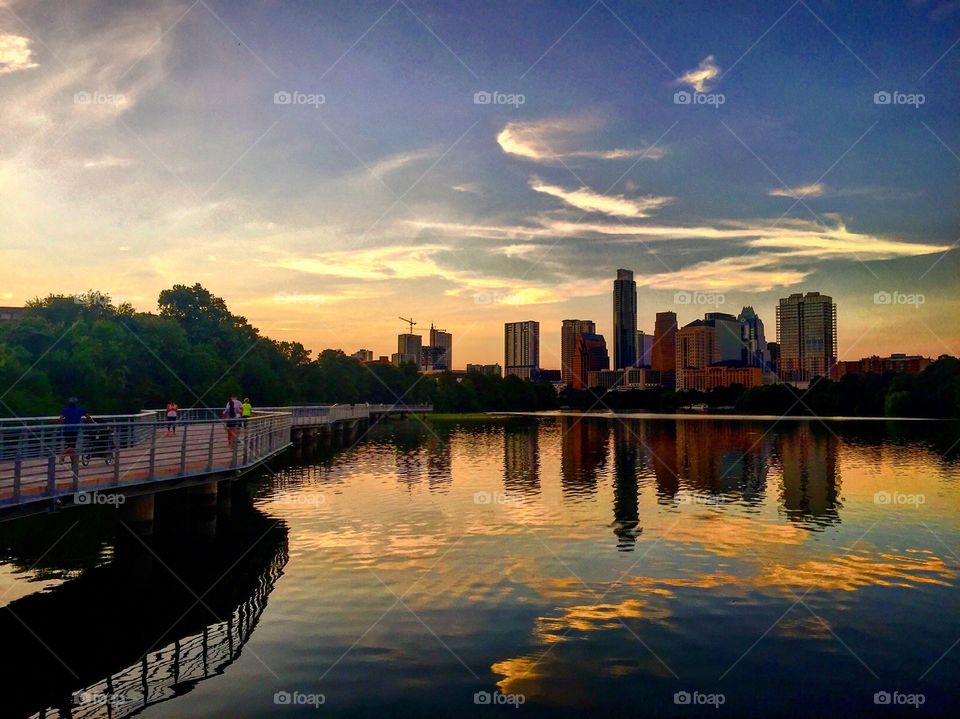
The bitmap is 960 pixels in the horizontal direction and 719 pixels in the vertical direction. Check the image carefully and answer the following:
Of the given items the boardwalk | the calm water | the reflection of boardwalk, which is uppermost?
the boardwalk

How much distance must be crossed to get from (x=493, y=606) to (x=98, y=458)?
51.2ft

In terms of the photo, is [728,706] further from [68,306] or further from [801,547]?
[68,306]

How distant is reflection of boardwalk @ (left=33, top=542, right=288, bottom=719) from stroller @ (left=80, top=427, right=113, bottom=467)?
748 cm

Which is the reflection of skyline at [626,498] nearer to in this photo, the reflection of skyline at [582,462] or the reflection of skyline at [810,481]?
the reflection of skyline at [582,462]

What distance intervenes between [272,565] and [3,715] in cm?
1111

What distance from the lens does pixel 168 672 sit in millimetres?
16094

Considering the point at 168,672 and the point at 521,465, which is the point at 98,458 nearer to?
the point at 168,672

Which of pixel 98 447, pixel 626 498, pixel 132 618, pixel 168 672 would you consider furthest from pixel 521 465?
pixel 168 672

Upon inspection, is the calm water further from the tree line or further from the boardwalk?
the tree line

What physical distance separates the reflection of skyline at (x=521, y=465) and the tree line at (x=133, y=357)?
3617cm

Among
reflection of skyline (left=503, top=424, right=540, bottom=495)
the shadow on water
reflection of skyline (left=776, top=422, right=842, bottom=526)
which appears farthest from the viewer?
reflection of skyline (left=503, top=424, right=540, bottom=495)

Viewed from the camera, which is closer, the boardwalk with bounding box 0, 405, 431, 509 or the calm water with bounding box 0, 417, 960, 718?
the calm water with bounding box 0, 417, 960, 718

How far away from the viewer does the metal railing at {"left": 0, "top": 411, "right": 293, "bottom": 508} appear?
19797 mm

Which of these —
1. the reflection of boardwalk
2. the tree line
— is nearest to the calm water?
the reflection of boardwalk
